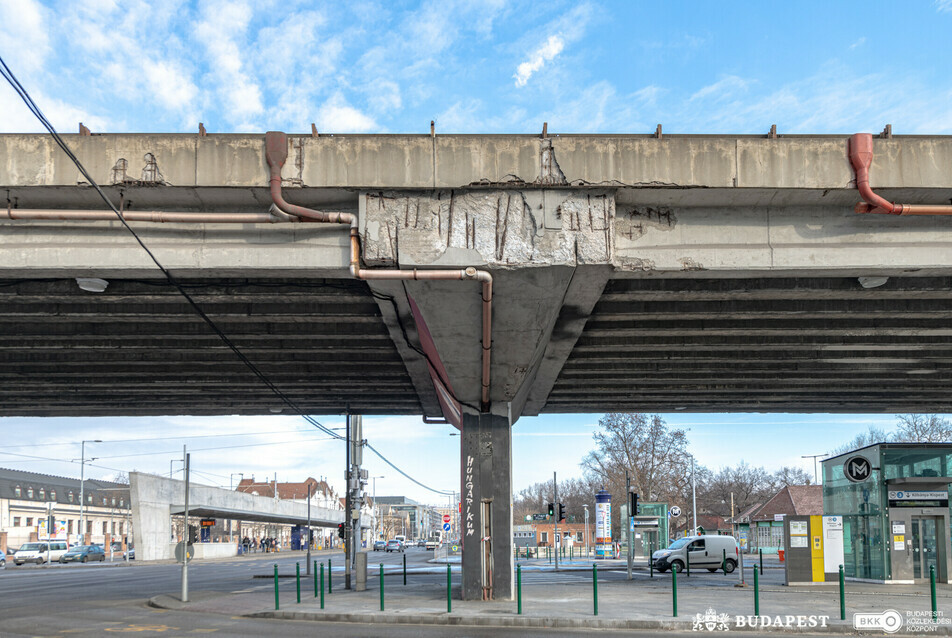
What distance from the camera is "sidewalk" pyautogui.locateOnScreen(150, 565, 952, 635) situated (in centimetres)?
1568

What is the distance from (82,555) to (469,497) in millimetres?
58879

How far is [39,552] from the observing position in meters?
63.7

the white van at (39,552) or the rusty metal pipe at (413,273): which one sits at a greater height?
the rusty metal pipe at (413,273)

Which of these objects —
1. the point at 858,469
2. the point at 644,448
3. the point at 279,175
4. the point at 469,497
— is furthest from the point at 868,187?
the point at 644,448

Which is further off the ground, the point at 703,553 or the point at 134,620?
the point at 134,620

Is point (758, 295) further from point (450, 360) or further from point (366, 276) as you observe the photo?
point (366, 276)

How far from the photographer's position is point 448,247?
13.2 m

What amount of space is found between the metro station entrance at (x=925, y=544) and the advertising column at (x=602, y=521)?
1924 centimetres

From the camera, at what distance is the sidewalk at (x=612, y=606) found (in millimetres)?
15680

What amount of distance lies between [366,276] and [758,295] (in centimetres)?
725

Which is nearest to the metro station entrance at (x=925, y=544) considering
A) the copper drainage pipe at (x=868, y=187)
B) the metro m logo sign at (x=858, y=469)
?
the metro m logo sign at (x=858, y=469)

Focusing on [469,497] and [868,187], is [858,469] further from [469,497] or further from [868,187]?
[868,187]

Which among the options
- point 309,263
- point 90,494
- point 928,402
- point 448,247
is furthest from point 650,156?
point 90,494

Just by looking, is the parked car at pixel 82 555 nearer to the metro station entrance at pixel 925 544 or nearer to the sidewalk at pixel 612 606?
the sidewalk at pixel 612 606
